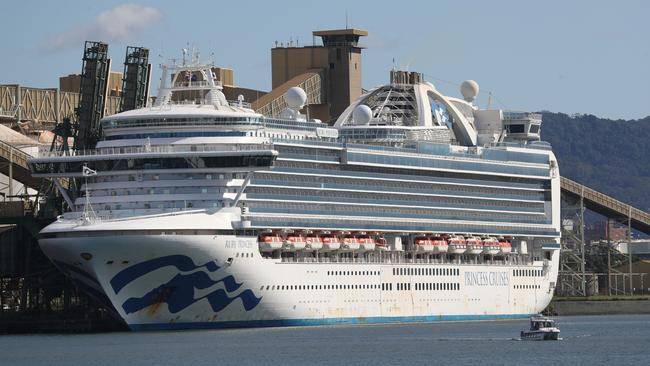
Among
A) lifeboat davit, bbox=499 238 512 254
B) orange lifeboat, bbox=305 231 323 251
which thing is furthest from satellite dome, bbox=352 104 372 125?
orange lifeboat, bbox=305 231 323 251

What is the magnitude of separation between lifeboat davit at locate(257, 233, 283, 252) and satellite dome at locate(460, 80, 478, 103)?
1218 inches

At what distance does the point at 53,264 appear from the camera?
9250 cm

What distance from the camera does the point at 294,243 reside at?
90.3 m

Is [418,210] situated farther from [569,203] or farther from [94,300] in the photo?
[569,203]

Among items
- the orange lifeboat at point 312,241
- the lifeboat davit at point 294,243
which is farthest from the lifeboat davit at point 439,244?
the lifeboat davit at point 294,243

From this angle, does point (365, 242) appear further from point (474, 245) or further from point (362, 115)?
point (474, 245)

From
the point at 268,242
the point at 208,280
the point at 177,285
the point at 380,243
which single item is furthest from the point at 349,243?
the point at 177,285

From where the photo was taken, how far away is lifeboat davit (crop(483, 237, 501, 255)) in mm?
105438

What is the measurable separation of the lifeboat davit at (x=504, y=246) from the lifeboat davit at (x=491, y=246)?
314 millimetres

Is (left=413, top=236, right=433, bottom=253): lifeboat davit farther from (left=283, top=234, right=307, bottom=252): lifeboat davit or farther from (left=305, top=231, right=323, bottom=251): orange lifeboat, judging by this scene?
(left=283, top=234, right=307, bottom=252): lifeboat davit

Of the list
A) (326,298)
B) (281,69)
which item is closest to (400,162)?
(326,298)

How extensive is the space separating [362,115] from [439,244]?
873 cm

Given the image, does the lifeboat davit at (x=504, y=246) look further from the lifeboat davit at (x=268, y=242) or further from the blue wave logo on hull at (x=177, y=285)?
→ the blue wave logo on hull at (x=177, y=285)

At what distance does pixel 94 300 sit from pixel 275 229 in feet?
31.6
